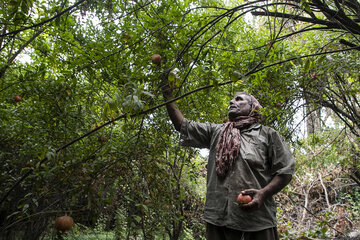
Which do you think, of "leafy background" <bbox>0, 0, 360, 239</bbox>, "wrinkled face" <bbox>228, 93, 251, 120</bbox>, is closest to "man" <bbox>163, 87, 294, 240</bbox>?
"wrinkled face" <bbox>228, 93, 251, 120</bbox>

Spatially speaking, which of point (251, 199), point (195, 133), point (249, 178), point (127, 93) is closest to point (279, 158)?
point (249, 178)

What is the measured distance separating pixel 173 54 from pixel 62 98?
0.96 meters

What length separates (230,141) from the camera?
7.23ft

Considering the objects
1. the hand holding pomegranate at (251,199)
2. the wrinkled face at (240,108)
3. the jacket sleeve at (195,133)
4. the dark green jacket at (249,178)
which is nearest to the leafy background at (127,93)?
the wrinkled face at (240,108)

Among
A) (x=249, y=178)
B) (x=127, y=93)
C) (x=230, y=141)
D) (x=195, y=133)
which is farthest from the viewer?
(x=195, y=133)

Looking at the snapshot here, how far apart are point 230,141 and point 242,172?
25 centimetres

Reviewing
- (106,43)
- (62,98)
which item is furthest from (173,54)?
(62,98)

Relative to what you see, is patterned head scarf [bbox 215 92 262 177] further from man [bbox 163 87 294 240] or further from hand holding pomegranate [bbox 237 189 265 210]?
hand holding pomegranate [bbox 237 189 265 210]

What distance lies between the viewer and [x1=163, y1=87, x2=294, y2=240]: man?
1.95 metres

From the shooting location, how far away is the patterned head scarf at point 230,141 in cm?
213

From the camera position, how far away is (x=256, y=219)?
76.6 inches

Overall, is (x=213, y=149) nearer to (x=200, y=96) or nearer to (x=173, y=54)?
(x=200, y=96)

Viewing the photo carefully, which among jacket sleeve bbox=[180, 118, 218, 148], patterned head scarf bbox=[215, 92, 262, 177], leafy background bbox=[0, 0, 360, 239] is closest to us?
leafy background bbox=[0, 0, 360, 239]

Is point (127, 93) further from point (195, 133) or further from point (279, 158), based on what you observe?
point (279, 158)
